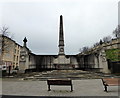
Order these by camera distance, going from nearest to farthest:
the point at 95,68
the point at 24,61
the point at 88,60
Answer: the point at 24,61
the point at 95,68
the point at 88,60

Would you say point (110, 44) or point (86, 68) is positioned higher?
point (110, 44)

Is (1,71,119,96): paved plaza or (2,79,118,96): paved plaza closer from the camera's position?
(2,79,118,96): paved plaza

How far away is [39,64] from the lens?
95.6 feet

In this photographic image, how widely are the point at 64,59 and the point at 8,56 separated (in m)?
37.3

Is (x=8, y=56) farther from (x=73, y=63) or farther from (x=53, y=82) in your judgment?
(x=53, y=82)

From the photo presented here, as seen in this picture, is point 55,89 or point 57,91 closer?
point 57,91

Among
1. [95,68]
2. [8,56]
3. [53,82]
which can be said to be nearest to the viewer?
[53,82]

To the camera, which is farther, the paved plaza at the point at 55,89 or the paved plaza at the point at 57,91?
the paved plaza at the point at 55,89

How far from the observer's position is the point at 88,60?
2830cm

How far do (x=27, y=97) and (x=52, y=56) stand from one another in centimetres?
2255

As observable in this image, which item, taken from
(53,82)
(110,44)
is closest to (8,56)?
(110,44)

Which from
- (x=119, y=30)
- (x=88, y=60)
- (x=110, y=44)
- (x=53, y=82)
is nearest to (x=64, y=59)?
(x=88, y=60)

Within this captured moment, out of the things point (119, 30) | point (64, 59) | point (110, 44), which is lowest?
point (64, 59)

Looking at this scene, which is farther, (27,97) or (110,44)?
(110,44)
